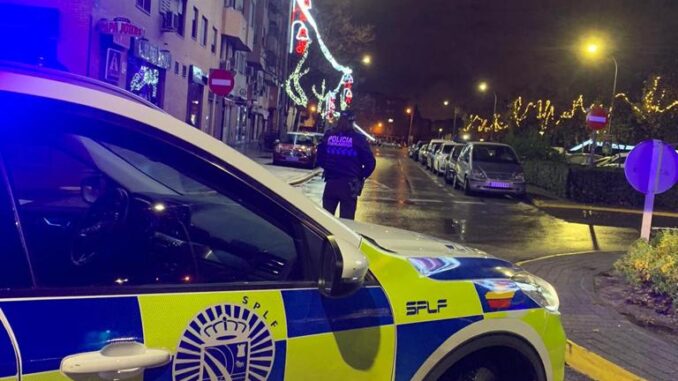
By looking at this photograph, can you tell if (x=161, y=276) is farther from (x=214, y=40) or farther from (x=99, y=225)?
(x=214, y=40)

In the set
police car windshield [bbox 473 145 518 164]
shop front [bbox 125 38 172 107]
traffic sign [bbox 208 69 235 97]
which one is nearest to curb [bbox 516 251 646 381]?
traffic sign [bbox 208 69 235 97]

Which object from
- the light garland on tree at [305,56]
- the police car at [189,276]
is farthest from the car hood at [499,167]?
the light garland on tree at [305,56]

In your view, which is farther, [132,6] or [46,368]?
[132,6]

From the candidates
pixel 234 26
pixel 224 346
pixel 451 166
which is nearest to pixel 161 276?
pixel 224 346

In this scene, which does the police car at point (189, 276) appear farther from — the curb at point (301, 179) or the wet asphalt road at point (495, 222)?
the curb at point (301, 179)

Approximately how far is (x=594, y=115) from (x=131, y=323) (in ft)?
62.8

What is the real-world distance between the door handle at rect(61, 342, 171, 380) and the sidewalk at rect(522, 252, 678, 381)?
379 centimetres

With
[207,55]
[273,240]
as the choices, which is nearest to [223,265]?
[273,240]

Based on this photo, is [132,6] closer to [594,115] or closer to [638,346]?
[594,115]

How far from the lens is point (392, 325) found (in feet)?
8.33

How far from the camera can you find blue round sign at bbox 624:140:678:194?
291 inches

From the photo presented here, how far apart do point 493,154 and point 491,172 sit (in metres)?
1.71

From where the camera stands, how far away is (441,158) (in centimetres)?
2917

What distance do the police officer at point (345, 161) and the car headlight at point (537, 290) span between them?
169 inches
